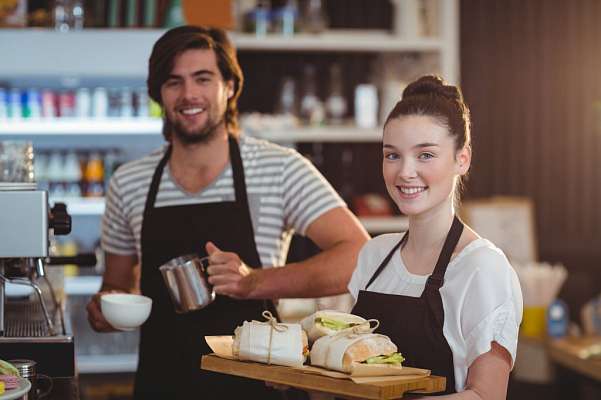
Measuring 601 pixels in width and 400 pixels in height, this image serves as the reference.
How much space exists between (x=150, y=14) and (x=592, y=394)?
8.94 feet

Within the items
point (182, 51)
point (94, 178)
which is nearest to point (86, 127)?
point (94, 178)

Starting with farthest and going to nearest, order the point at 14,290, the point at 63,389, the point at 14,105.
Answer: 1. the point at 14,105
2. the point at 14,290
3. the point at 63,389

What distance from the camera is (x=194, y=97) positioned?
2.44 m

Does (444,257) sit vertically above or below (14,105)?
below

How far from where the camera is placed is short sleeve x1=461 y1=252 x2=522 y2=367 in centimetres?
160

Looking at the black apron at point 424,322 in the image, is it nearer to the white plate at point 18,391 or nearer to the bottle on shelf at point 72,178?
the white plate at point 18,391

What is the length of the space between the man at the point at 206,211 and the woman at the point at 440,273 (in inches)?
24.2

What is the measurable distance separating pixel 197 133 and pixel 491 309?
42.0 inches

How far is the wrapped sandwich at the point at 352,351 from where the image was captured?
1559mm

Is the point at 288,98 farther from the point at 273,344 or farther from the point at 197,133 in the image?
the point at 273,344

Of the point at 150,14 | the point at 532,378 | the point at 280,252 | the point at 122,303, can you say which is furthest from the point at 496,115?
the point at 122,303

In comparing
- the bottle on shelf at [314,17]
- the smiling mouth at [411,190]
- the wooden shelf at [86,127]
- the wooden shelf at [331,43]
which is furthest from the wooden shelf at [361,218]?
the smiling mouth at [411,190]

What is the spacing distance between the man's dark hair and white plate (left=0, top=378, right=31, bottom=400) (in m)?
1.03

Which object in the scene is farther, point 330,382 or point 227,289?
point 227,289
